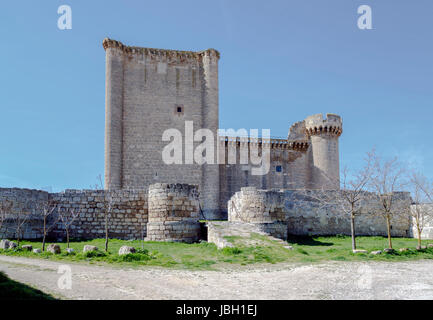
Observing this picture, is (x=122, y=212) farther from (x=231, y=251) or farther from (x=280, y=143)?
(x=280, y=143)

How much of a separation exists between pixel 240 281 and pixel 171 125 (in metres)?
23.4

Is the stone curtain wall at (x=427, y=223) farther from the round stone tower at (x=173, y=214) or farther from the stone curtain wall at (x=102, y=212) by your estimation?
the stone curtain wall at (x=102, y=212)

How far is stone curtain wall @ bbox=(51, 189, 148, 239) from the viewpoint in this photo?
1758 centimetres

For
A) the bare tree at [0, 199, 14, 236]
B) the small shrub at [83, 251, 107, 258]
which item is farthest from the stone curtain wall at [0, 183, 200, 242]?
the small shrub at [83, 251, 107, 258]

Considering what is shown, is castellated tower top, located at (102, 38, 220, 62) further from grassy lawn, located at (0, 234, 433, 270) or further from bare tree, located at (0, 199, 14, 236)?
grassy lawn, located at (0, 234, 433, 270)

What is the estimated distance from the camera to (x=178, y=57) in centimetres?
3142

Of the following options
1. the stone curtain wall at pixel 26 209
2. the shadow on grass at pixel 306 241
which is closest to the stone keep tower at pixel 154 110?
Answer: the shadow on grass at pixel 306 241

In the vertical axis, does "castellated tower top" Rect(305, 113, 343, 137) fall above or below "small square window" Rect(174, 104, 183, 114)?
below

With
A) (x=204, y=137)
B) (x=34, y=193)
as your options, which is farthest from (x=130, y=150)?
(x=34, y=193)

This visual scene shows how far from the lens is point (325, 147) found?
33.2 meters

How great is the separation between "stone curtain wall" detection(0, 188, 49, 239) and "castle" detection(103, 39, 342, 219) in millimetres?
10693

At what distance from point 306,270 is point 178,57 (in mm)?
25181

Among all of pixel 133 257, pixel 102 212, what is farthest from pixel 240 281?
pixel 102 212
